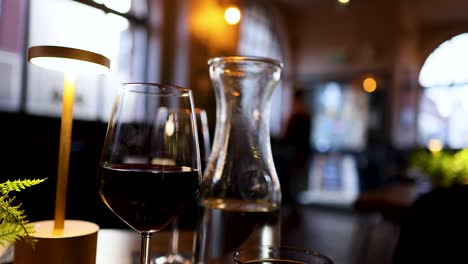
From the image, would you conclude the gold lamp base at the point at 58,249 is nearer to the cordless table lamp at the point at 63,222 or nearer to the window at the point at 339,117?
the cordless table lamp at the point at 63,222

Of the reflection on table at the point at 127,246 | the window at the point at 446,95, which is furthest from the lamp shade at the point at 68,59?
the window at the point at 446,95

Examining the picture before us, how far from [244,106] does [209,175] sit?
0.12 m

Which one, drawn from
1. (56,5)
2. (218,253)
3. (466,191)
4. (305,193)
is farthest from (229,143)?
(305,193)

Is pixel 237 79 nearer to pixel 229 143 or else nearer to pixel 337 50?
pixel 229 143

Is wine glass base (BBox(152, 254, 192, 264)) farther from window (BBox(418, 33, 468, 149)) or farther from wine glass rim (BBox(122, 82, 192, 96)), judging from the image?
window (BBox(418, 33, 468, 149))

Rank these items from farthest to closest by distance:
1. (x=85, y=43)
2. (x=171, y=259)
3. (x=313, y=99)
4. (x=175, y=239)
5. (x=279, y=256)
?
(x=313, y=99) → (x=85, y=43) → (x=175, y=239) → (x=171, y=259) → (x=279, y=256)

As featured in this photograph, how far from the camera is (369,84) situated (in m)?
7.76

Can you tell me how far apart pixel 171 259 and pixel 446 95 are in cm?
862

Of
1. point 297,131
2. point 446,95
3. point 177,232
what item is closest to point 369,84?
point 446,95

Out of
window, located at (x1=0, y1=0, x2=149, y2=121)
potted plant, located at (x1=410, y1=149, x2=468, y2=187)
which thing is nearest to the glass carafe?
potted plant, located at (x1=410, y1=149, x2=468, y2=187)

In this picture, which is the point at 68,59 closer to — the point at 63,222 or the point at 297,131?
the point at 63,222

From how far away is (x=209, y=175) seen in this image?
62 centimetres

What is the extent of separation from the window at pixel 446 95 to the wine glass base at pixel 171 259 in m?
8.39

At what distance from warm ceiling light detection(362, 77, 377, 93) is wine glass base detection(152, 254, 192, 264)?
766 cm
